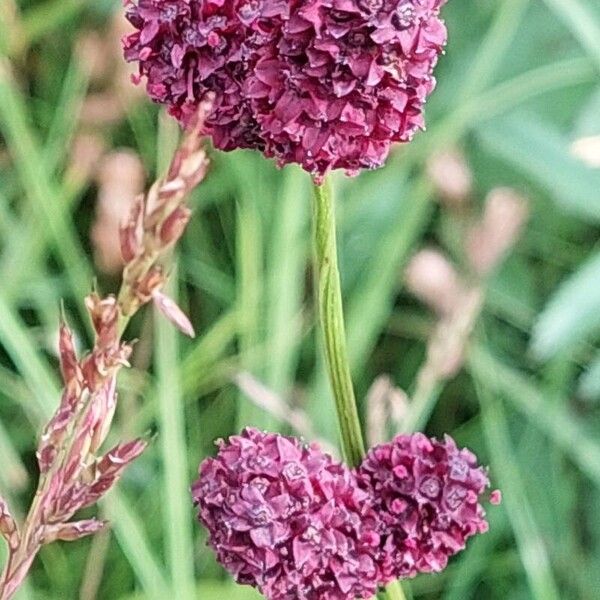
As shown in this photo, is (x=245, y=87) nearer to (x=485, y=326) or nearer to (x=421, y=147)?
(x=421, y=147)

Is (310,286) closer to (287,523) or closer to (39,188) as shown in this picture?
(39,188)

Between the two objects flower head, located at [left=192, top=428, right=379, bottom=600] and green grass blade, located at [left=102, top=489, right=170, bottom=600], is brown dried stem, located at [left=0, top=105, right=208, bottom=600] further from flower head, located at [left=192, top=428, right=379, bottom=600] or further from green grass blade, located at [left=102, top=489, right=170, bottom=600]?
green grass blade, located at [left=102, top=489, right=170, bottom=600]

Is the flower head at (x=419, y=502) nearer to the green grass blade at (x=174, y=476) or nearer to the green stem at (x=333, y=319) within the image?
the green stem at (x=333, y=319)

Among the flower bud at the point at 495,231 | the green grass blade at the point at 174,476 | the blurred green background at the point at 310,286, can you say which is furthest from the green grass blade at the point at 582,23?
the green grass blade at the point at 174,476

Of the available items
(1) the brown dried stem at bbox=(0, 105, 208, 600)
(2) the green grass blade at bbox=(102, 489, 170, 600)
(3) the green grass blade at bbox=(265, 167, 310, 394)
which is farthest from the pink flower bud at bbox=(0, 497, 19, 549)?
(3) the green grass blade at bbox=(265, 167, 310, 394)

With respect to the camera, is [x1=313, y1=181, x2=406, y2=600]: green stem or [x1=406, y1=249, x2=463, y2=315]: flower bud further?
[x1=406, y1=249, x2=463, y2=315]: flower bud

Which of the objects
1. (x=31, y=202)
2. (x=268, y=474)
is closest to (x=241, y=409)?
(x=31, y=202)

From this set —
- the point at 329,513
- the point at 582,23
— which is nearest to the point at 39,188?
the point at 582,23
